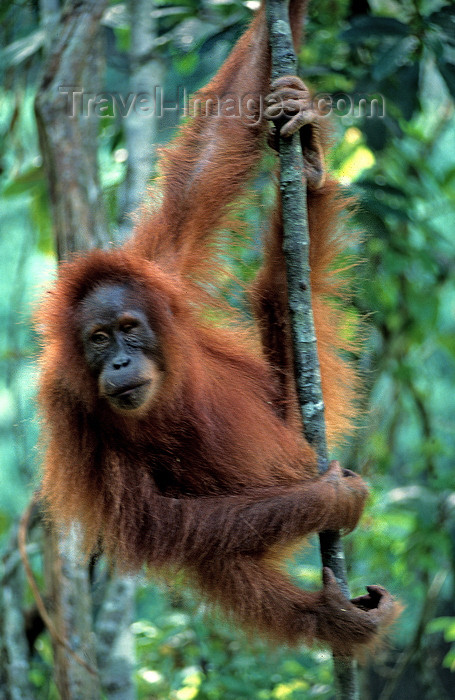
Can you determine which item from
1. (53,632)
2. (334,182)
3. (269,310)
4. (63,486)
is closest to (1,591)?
(53,632)

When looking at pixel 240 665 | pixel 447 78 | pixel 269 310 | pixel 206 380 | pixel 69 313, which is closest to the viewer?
pixel 69 313

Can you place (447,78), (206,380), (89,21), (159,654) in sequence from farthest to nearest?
(159,654) < (447,78) < (89,21) < (206,380)

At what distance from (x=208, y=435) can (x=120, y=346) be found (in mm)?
446

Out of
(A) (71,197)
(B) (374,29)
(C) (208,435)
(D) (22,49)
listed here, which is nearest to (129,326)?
(C) (208,435)

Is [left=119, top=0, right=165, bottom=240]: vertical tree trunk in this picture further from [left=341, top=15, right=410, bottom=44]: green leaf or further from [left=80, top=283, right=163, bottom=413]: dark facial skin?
[left=80, top=283, right=163, bottom=413]: dark facial skin

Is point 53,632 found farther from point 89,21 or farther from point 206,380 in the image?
point 89,21

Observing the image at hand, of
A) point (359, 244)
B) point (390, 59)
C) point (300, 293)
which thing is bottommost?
point (359, 244)

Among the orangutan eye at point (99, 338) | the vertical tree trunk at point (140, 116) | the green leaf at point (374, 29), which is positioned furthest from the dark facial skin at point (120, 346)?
the green leaf at point (374, 29)

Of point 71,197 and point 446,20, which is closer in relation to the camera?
point 71,197

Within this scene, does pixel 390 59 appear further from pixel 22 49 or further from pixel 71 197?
pixel 22 49

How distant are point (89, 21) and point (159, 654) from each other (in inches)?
128

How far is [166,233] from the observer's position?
274cm

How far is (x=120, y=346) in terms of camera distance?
7.51 ft

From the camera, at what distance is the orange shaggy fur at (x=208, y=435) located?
2.24m
